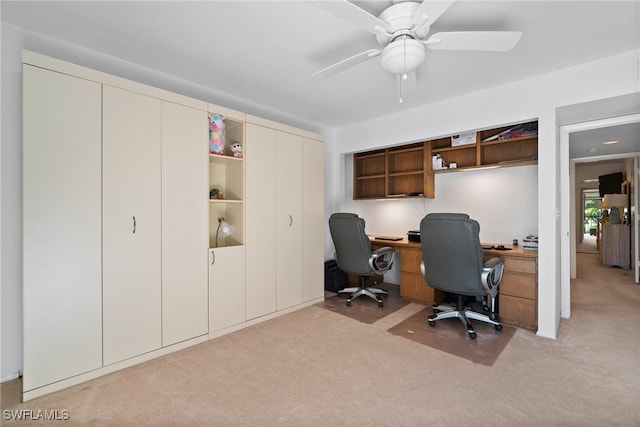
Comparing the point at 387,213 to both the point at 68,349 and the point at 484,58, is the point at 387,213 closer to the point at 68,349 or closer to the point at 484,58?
the point at 484,58

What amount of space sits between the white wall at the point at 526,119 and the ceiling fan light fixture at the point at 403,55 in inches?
66.3

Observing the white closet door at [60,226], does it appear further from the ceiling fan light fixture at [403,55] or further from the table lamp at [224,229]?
the ceiling fan light fixture at [403,55]

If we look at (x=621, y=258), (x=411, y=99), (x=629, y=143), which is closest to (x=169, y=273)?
(x=411, y=99)

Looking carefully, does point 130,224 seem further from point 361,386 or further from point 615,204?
point 615,204

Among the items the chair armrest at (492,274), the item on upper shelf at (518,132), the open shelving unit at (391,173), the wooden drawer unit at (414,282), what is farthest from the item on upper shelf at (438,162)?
the chair armrest at (492,274)

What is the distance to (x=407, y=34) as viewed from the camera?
1.79 metres

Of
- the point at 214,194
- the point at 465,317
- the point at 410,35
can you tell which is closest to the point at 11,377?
the point at 214,194

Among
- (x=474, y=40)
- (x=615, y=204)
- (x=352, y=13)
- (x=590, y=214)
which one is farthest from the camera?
(x=590, y=214)

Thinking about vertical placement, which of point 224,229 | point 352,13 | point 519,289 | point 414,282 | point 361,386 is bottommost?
point 361,386

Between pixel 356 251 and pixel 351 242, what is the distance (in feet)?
0.43

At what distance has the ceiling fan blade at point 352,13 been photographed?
4.60ft

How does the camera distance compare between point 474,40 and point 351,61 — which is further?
point 351,61

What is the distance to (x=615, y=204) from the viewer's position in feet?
20.5

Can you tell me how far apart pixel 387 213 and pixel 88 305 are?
397 centimetres
